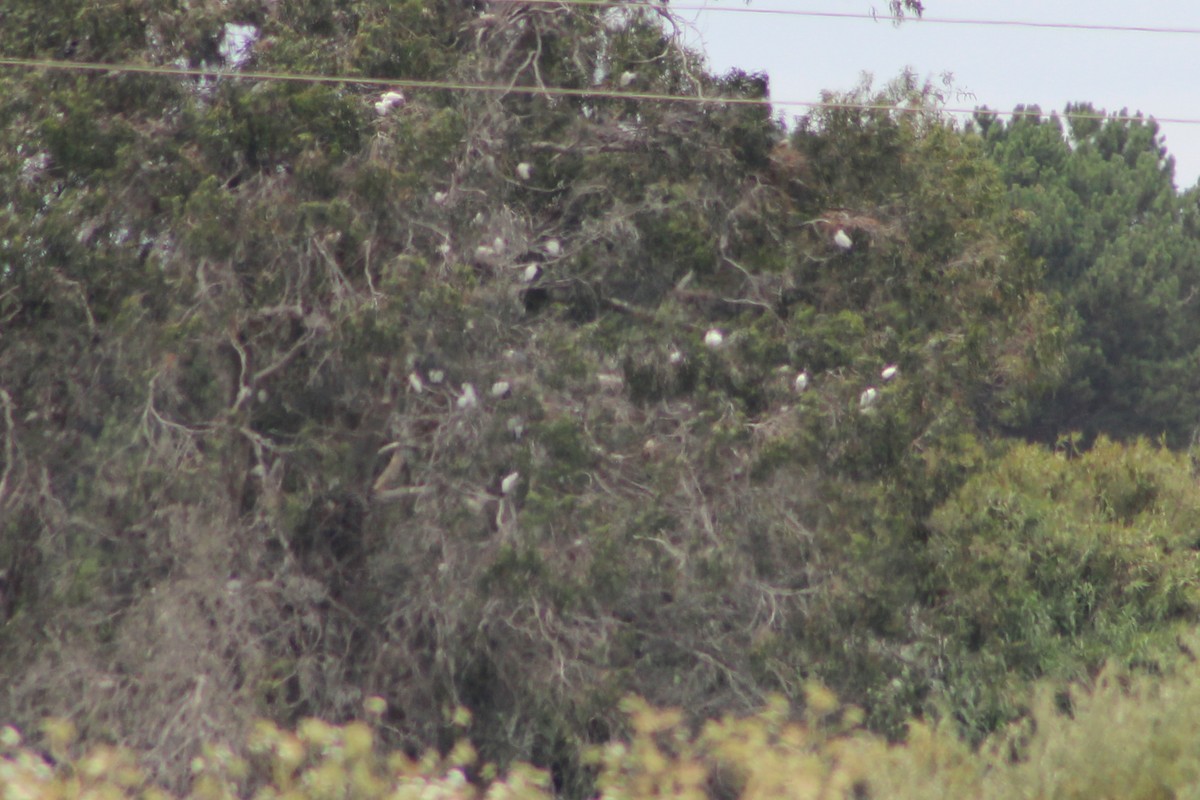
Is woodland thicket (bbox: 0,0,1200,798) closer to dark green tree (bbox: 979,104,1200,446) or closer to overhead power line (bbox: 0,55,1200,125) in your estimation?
overhead power line (bbox: 0,55,1200,125)

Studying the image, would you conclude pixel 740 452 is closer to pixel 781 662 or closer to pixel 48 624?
pixel 781 662

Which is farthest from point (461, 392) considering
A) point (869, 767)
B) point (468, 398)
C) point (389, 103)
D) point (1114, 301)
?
point (1114, 301)

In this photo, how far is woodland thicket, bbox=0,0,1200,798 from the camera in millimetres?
7633

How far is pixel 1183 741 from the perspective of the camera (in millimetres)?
4582

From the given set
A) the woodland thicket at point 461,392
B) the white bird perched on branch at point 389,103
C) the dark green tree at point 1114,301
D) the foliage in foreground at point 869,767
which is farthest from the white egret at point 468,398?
the dark green tree at point 1114,301

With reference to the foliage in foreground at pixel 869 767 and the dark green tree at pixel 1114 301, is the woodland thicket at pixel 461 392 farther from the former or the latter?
the dark green tree at pixel 1114 301

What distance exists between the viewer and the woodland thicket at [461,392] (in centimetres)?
763

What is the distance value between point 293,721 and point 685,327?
3046 millimetres

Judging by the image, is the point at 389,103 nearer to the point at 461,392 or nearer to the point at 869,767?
the point at 461,392

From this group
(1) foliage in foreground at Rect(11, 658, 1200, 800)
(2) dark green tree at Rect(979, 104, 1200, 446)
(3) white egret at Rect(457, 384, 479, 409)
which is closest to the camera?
(1) foliage in foreground at Rect(11, 658, 1200, 800)

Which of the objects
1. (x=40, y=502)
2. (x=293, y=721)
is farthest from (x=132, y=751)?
(x=40, y=502)

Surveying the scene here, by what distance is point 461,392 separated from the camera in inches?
305

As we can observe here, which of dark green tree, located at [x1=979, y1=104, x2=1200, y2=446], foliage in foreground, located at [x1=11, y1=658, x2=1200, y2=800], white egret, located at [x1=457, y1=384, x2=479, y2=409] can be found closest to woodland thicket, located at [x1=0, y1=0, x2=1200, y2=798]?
white egret, located at [x1=457, y1=384, x2=479, y2=409]

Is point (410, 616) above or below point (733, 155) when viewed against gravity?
below
